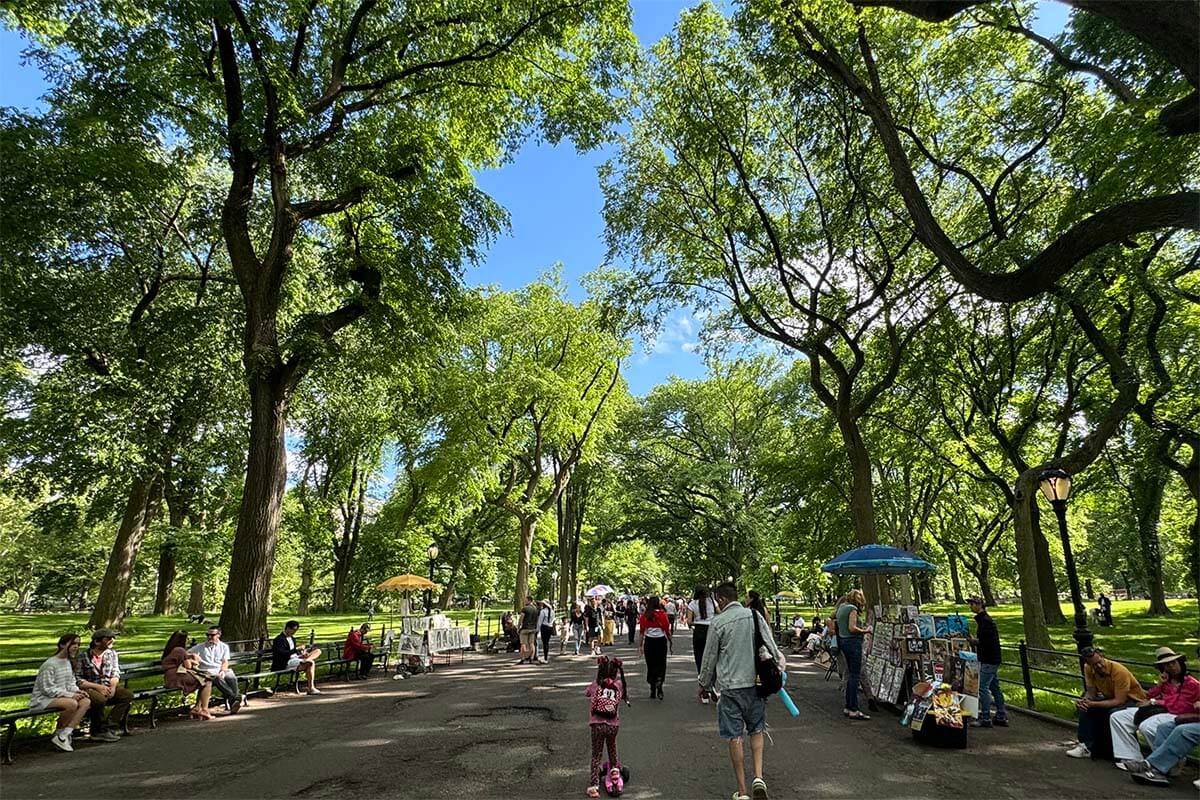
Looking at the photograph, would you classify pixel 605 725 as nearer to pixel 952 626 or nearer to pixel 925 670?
pixel 925 670

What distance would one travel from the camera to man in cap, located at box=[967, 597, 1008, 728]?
871cm

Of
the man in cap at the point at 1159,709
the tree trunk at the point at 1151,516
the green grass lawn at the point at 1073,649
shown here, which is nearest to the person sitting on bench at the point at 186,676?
the man in cap at the point at 1159,709

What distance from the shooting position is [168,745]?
775 centimetres

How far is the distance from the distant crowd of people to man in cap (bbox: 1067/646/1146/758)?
1159 cm

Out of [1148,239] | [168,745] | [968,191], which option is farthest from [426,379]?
[1148,239]

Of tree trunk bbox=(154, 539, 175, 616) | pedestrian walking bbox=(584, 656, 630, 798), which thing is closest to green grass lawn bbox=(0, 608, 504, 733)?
tree trunk bbox=(154, 539, 175, 616)

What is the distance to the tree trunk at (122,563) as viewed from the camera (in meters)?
20.8

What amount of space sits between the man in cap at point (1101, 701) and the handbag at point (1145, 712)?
9.7 inches

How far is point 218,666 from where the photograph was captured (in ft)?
33.0

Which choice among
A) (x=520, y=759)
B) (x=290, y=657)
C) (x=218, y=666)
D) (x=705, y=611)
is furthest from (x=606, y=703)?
(x=290, y=657)

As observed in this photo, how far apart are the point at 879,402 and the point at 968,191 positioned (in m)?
8.28

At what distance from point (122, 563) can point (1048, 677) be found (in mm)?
26688

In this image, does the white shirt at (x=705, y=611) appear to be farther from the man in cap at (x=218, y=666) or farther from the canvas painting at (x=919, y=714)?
the man in cap at (x=218, y=666)

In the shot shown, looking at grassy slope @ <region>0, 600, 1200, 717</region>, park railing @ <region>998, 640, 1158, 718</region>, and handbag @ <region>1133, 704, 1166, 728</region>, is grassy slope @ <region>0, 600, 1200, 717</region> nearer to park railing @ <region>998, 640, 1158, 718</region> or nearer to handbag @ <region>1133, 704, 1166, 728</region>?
park railing @ <region>998, 640, 1158, 718</region>
